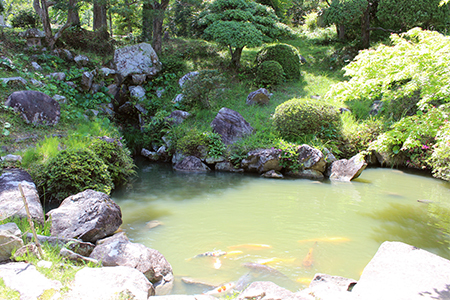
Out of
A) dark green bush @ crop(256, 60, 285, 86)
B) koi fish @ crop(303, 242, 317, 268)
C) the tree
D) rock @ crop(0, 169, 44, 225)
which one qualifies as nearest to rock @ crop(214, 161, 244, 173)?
koi fish @ crop(303, 242, 317, 268)

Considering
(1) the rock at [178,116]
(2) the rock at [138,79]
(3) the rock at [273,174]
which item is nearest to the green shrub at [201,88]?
(1) the rock at [178,116]

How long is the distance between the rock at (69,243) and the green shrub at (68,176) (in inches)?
83.4

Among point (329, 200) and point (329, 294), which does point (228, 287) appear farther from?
point (329, 200)

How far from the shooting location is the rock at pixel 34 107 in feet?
26.8

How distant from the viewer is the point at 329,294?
2.90 meters

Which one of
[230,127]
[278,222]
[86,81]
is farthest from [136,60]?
[278,222]

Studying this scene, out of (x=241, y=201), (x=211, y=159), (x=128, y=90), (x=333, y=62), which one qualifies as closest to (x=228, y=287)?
(x=241, y=201)

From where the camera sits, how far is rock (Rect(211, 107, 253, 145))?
986cm

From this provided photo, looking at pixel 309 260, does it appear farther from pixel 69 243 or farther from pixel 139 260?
pixel 69 243

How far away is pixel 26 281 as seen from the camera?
274 centimetres

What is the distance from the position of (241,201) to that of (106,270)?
3798 millimetres

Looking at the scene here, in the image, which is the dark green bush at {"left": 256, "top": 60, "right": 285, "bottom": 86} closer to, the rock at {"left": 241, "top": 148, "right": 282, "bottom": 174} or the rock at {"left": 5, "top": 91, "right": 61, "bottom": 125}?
the rock at {"left": 241, "top": 148, "right": 282, "bottom": 174}

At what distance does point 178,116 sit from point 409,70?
25.8 feet

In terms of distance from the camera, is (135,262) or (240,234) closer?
(135,262)
